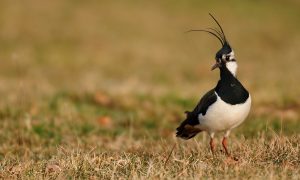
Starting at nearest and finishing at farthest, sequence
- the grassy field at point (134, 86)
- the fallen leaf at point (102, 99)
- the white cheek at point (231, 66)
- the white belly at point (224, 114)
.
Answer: the grassy field at point (134, 86) < the white belly at point (224, 114) < the white cheek at point (231, 66) < the fallen leaf at point (102, 99)

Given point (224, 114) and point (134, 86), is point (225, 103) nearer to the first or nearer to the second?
point (224, 114)

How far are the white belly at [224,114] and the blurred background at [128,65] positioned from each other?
87 centimetres

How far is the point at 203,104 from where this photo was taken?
648 centimetres

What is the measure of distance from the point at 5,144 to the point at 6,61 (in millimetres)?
12631

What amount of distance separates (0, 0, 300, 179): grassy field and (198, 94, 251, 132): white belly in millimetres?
282

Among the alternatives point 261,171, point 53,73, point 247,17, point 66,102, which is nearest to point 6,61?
point 53,73

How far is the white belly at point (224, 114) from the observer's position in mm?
6113

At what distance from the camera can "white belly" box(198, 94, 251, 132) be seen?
20.1ft

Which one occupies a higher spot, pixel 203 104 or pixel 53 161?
pixel 203 104

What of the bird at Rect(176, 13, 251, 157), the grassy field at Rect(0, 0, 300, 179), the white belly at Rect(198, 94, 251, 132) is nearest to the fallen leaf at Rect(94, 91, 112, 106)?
the grassy field at Rect(0, 0, 300, 179)

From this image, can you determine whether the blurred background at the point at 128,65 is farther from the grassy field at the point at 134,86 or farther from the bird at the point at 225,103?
the bird at the point at 225,103

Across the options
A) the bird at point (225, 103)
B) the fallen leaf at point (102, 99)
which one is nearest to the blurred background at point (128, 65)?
the fallen leaf at point (102, 99)

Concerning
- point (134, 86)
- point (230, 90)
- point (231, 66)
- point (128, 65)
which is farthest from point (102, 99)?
point (128, 65)

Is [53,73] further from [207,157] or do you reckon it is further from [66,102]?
[207,157]
